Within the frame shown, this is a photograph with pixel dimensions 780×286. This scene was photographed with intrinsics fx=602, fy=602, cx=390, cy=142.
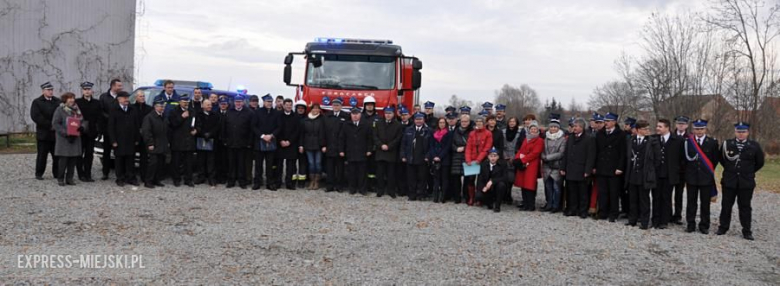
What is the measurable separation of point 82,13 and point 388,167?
56.5 ft

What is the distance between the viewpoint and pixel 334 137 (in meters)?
11.4

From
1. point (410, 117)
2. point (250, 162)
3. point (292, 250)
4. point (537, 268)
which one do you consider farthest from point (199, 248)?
point (410, 117)

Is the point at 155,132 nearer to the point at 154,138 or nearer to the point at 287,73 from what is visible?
the point at 154,138

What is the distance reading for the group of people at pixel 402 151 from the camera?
923cm

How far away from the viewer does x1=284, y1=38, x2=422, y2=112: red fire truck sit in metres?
12.6

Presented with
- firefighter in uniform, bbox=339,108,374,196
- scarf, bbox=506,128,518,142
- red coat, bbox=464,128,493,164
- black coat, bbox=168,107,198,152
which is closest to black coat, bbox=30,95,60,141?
black coat, bbox=168,107,198,152

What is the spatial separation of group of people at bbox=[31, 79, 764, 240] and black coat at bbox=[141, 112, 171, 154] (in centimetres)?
2

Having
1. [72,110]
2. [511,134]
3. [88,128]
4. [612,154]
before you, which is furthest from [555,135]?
[72,110]

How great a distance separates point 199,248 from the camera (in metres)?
6.71

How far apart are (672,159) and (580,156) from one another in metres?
1.37

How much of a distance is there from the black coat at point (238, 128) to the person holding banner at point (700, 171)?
24.6 ft

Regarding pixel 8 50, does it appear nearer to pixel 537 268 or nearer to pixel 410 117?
pixel 410 117

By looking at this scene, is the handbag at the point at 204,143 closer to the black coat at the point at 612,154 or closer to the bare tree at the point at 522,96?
the black coat at the point at 612,154

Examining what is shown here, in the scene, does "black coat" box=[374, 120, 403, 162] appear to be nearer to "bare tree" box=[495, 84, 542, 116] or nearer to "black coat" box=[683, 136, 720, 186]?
"black coat" box=[683, 136, 720, 186]
